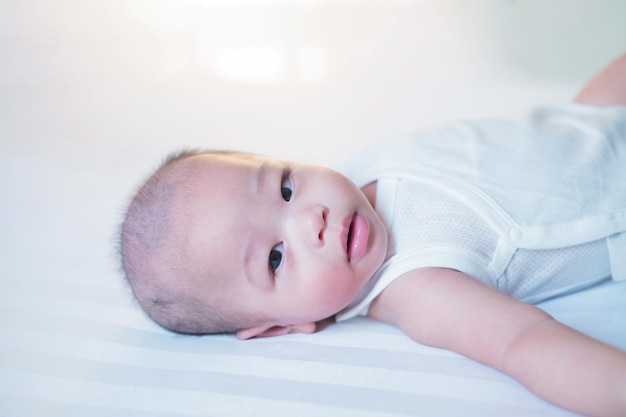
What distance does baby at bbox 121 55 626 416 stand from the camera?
1.08 metres

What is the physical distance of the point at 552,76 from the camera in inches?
86.1

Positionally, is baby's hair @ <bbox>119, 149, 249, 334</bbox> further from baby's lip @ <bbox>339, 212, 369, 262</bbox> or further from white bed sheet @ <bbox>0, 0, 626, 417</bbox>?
baby's lip @ <bbox>339, 212, 369, 262</bbox>

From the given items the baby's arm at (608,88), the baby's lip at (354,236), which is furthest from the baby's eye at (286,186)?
the baby's arm at (608,88)

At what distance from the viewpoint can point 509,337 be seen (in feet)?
3.13

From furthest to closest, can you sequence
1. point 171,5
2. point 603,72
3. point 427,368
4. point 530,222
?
point 171,5 → point 603,72 → point 530,222 → point 427,368

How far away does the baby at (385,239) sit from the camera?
1.08 metres

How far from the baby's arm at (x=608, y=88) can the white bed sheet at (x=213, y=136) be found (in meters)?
0.42

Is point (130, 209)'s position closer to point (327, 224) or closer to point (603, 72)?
point (327, 224)

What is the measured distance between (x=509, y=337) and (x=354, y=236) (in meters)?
0.28

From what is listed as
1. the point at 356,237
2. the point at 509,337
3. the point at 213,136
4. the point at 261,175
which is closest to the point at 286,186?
the point at 261,175

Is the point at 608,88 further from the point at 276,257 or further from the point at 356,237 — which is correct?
the point at 276,257

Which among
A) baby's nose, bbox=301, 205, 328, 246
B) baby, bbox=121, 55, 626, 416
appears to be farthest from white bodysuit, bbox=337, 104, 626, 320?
baby's nose, bbox=301, 205, 328, 246

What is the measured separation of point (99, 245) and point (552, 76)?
1.41 m

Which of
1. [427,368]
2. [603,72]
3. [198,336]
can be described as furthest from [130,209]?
[603,72]
